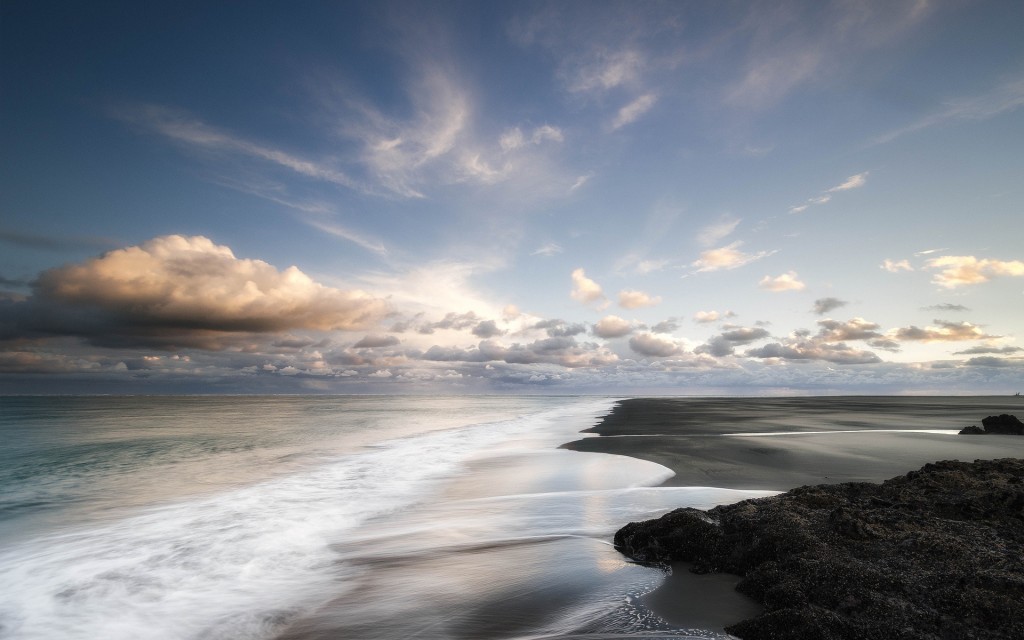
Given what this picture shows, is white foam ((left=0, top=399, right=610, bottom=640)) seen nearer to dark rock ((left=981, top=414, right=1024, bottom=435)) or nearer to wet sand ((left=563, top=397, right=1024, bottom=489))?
wet sand ((left=563, top=397, right=1024, bottom=489))

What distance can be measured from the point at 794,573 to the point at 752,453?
11.9 metres

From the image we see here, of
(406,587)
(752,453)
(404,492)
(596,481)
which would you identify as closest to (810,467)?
(752,453)

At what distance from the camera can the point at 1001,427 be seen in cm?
2084

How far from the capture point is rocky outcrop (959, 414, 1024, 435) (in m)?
20.6

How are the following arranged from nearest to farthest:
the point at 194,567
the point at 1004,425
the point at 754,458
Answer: the point at 194,567, the point at 754,458, the point at 1004,425

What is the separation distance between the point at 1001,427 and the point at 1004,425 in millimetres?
148

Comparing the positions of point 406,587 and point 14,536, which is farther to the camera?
point 14,536

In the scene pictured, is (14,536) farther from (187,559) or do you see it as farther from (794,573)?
(794,573)

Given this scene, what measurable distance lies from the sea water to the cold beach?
3cm

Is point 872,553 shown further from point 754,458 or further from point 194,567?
point 754,458

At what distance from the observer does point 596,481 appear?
38.2 feet

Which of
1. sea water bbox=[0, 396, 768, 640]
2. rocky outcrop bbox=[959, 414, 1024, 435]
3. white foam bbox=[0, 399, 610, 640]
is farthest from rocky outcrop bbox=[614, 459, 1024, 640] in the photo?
rocky outcrop bbox=[959, 414, 1024, 435]

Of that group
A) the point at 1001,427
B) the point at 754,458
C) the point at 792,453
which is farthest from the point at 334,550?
the point at 1001,427

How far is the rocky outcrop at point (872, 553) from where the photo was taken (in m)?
3.53
